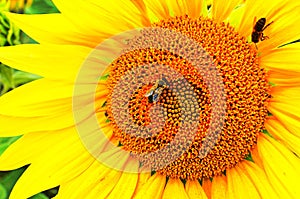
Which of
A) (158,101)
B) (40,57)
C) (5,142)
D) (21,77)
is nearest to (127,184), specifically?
(158,101)

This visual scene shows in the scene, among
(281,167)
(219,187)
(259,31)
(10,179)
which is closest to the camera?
(259,31)

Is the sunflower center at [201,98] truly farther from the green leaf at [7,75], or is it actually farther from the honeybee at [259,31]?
the green leaf at [7,75]

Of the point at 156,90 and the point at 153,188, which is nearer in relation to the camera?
the point at 156,90

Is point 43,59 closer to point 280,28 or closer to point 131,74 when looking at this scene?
point 131,74

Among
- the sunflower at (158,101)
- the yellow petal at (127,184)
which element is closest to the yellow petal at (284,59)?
the sunflower at (158,101)

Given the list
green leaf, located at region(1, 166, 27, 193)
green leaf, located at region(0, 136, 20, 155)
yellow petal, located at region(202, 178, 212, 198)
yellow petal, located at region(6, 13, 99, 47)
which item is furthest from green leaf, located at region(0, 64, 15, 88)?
yellow petal, located at region(202, 178, 212, 198)

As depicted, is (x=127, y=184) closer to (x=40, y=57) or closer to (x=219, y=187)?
(x=219, y=187)
